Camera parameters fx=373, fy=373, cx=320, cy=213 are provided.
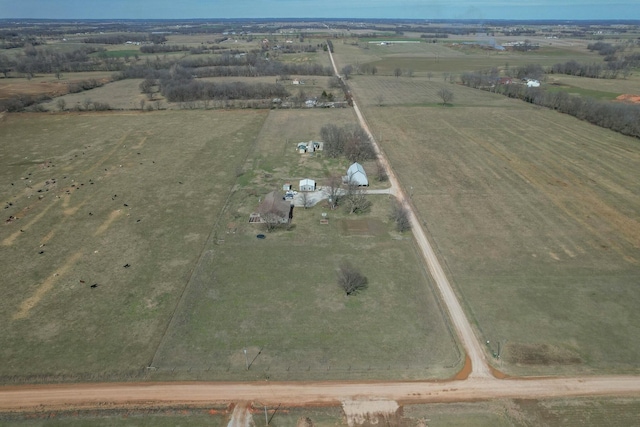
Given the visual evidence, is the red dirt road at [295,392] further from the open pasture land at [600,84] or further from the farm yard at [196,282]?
the open pasture land at [600,84]

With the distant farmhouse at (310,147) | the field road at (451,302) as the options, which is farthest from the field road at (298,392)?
the distant farmhouse at (310,147)

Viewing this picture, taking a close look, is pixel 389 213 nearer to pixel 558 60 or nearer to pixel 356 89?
pixel 356 89

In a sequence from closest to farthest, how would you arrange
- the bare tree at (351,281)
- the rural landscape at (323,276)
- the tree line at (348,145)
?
the rural landscape at (323,276) → the bare tree at (351,281) → the tree line at (348,145)

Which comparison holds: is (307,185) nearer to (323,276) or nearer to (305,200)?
(305,200)

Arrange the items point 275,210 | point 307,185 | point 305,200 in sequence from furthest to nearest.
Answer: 1. point 307,185
2. point 305,200
3. point 275,210

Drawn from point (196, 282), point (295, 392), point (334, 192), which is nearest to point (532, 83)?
point (334, 192)

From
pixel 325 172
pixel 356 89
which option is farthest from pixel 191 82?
pixel 325 172
